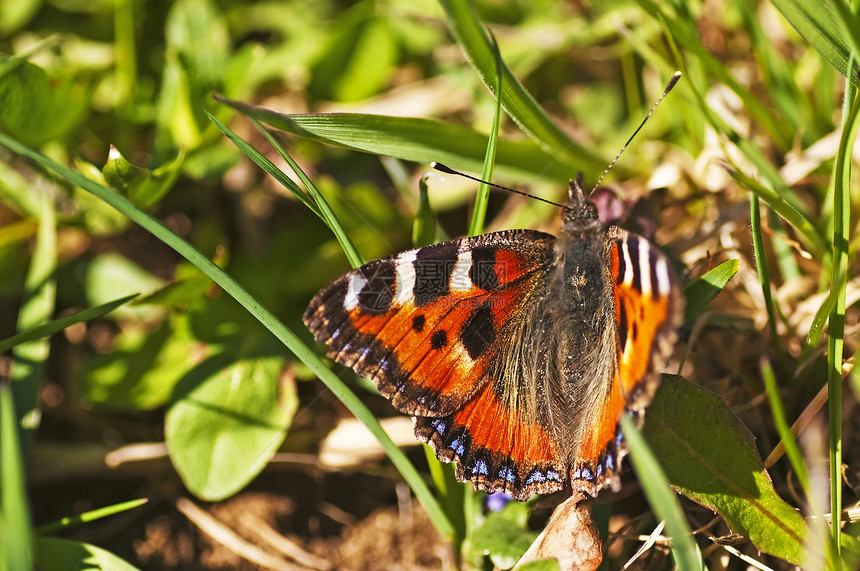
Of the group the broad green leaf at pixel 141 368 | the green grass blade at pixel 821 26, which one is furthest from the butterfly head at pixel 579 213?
the broad green leaf at pixel 141 368

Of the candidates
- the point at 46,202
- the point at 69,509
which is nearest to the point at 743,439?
the point at 69,509

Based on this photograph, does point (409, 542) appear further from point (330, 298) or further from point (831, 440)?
point (831, 440)

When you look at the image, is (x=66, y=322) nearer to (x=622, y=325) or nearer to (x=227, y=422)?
(x=227, y=422)

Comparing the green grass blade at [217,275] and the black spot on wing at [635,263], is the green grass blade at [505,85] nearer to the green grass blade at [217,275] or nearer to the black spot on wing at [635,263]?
the black spot on wing at [635,263]

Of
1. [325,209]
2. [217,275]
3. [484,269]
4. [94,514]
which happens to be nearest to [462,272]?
[484,269]

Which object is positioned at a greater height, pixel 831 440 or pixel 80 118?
pixel 80 118

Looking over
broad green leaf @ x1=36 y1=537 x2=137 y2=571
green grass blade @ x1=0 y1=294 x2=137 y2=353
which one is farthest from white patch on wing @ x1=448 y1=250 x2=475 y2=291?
broad green leaf @ x1=36 y1=537 x2=137 y2=571
